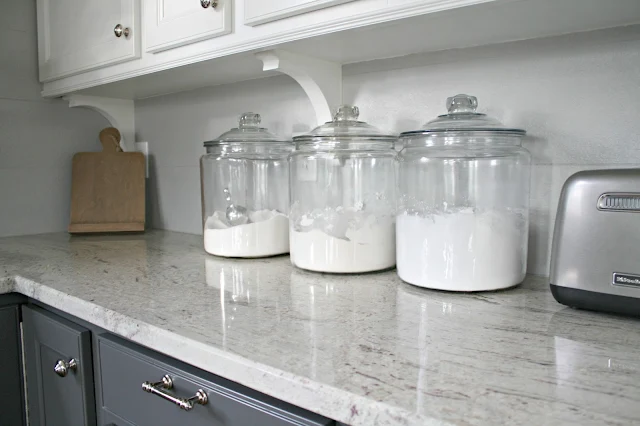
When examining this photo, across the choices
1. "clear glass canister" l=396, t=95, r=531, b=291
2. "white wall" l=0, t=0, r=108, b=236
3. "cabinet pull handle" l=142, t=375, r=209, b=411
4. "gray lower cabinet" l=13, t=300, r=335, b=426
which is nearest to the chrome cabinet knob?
"white wall" l=0, t=0, r=108, b=236

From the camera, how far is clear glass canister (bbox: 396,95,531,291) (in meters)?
0.85

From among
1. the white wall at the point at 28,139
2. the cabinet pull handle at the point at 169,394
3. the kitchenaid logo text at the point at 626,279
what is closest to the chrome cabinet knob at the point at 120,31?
the white wall at the point at 28,139

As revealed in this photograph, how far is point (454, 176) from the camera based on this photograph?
0.91 metres

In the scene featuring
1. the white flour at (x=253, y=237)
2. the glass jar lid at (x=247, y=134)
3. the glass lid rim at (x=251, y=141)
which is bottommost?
the white flour at (x=253, y=237)

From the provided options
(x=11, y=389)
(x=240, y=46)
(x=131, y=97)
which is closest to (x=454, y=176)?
(x=240, y=46)

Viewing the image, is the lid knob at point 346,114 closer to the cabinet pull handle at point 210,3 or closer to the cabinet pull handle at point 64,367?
the cabinet pull handle at point 210,3

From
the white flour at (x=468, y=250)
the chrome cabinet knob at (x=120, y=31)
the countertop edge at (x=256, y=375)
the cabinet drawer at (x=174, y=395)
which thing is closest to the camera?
the countertop edge at (x=256, y=375)

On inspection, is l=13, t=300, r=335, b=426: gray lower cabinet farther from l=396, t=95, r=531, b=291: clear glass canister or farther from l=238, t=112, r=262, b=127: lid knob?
l=238, t=112, r=262, b=127: lid knob

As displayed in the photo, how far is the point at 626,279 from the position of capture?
0.69m

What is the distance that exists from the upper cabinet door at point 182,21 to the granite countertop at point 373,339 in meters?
0.51

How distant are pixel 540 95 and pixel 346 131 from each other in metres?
0.37

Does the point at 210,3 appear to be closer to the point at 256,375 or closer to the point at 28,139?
the point at 256,375

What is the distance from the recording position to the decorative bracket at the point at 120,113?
69.5 inches

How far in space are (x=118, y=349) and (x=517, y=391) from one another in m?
0.60
